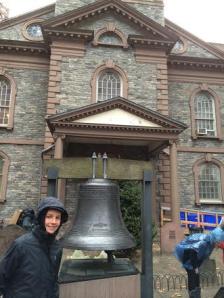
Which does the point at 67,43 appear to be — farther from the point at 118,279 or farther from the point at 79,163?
the point at 118,279

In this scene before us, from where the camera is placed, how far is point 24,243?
262cm

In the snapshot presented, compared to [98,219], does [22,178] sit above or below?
above

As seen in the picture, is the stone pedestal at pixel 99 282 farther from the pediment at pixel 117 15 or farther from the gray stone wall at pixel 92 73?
the pediment at pixel 117 15

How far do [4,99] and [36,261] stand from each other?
603 inches

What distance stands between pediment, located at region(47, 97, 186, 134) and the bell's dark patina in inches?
320

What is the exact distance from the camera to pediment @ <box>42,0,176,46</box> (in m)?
15.6

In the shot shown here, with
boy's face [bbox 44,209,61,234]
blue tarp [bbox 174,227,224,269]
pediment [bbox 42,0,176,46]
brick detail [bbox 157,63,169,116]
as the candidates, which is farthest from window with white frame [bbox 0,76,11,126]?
boy's face [bbox 44,209,61,234]

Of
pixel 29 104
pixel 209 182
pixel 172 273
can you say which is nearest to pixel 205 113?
pixel 209 182

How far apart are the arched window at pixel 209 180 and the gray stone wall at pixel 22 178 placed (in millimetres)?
8919

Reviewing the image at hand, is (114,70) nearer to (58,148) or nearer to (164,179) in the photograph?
(58,148)

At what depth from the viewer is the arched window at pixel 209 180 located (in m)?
16.6

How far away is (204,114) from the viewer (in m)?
17.9

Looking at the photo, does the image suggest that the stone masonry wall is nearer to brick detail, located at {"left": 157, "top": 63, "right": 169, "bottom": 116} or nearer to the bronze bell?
brick detail, located at {"left": 157, "top": 63, "right": 169, "bottom": 116}

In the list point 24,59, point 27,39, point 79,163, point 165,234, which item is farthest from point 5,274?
point 27,39
